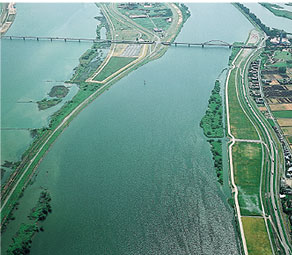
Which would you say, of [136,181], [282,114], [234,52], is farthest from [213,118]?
[234,52]

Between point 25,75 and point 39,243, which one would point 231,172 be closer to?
point 39,243

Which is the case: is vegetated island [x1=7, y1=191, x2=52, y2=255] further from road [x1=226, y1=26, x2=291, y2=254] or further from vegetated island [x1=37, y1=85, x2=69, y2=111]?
road [x1=226, y1=26, x2=291, y2=254]

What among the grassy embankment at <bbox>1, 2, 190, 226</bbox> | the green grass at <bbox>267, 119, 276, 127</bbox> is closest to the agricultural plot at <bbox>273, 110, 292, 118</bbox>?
the green grass at <bbox>267, 119, 276, 127</bbox>

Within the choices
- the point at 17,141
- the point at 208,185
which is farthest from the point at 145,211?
the point at 17,141

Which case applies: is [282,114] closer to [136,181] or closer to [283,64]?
[283,64]

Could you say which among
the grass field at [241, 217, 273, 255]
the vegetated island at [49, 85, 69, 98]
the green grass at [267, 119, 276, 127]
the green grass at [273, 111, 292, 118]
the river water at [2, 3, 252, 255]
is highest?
the vegetated island at [49, 85, 69, 98]
